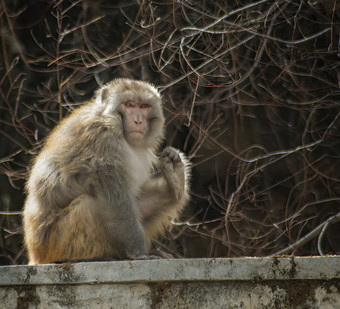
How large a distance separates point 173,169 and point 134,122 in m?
0.53

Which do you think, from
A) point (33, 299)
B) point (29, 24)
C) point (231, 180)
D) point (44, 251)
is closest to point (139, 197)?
point (44, 251)

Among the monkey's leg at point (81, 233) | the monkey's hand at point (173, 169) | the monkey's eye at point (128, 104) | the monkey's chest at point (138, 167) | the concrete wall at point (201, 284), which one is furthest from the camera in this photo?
the monkey's hand at point (173, 169)

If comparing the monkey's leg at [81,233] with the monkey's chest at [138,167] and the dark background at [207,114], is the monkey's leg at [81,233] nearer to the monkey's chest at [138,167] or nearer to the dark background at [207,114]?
the monkey's chest at [138,167]

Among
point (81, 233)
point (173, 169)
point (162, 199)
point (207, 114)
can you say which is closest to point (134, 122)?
point (173, 169)

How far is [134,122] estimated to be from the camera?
3938 millimetres

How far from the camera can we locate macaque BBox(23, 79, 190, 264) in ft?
11.8

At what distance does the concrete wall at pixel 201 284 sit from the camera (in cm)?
261

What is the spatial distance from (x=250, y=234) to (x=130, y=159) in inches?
93.1

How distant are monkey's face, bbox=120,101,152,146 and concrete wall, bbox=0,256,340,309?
1402 mm

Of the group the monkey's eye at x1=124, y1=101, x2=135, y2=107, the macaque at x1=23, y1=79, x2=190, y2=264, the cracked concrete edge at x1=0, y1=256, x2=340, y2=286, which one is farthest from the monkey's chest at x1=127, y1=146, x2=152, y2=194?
the cracked concrete edge at x1=0, y1=256, x2=340, y2=286

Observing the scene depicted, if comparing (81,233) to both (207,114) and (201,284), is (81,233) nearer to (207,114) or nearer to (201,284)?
(201,284)

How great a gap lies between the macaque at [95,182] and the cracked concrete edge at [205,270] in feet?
2.90

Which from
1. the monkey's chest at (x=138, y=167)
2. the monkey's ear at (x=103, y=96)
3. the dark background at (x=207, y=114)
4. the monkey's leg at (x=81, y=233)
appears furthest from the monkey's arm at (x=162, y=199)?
the dark background at (x=207, y=114)

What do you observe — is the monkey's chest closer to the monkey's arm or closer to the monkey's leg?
the monkey's arm
